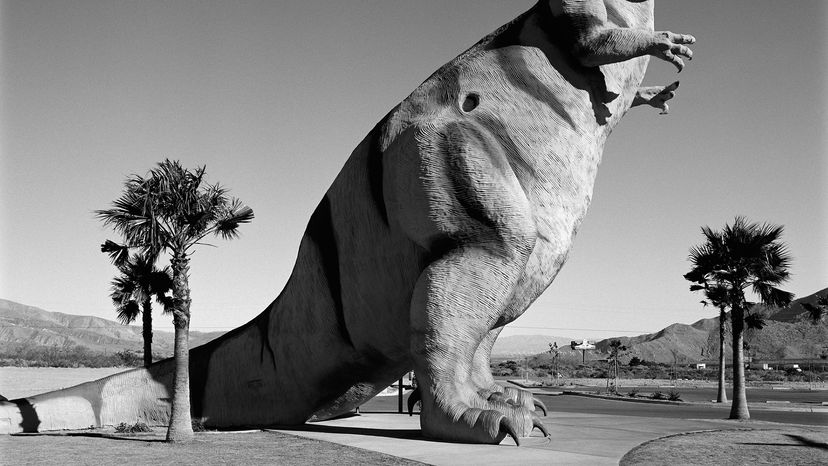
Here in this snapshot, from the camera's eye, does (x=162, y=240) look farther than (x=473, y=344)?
Yes

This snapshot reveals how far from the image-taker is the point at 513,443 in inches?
280

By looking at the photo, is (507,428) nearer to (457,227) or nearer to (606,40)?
(457,227)

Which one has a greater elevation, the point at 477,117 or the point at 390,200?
the point at 477,117

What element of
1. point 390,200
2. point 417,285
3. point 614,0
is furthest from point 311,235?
point 614,0

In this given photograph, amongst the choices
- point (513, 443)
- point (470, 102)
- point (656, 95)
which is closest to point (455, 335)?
point (513, 443)

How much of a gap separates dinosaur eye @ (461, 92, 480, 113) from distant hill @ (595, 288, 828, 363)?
92519mm

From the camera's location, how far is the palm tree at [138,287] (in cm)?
1060

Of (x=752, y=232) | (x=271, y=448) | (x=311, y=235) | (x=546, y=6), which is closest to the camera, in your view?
(x=271, y=448)

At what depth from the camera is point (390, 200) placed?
783 centimetres

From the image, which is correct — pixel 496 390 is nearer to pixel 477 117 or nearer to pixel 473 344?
pixel 473 344

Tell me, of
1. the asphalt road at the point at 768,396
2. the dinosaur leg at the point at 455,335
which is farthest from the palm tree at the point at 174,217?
the asphalt road at the point at 768,396

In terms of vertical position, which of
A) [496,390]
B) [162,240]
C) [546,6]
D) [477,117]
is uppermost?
[546,6]

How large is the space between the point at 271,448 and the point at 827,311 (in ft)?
67.7

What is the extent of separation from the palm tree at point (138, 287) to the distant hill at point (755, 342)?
85.2 m
